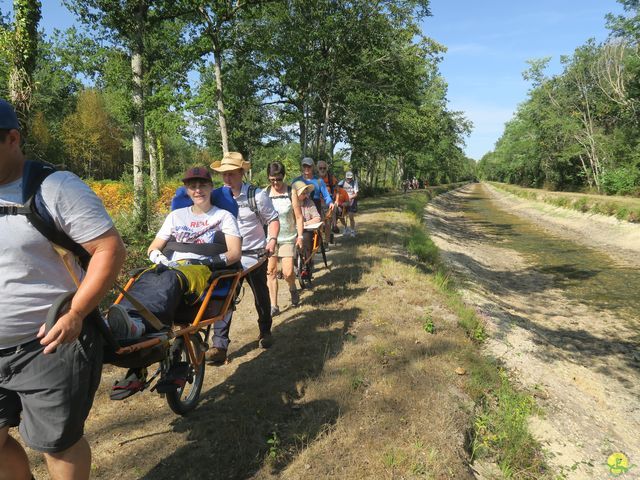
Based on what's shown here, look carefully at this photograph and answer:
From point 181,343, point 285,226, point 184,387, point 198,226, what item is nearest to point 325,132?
point 285,226

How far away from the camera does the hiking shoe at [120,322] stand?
8.30 ft

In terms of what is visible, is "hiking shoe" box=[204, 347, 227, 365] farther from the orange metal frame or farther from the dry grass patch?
the dry grass patch

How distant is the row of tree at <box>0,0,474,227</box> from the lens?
31.9ft

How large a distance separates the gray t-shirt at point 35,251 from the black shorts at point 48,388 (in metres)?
0.09

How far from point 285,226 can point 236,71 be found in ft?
39.0

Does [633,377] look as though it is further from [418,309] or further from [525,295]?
[525,295]

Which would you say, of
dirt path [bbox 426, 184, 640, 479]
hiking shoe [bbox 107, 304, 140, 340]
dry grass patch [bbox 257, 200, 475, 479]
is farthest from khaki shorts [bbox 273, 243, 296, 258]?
hiking shoe [bbox 107, 304, 140, 340]

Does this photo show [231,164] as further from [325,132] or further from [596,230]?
[596,230]

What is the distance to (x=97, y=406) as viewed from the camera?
13.3 feet

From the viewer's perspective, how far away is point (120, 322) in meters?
2.57

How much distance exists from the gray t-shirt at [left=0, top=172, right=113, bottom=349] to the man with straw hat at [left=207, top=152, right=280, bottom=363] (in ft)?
10.2

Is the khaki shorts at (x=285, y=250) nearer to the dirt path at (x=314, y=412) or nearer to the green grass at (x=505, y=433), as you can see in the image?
the dirt path at (x=314, y=412)

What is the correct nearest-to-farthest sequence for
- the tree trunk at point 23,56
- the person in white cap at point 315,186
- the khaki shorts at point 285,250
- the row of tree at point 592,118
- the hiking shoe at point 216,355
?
the hiking shoe at point 216,355 → the khaki shorts at point 285,250 → the tree trunk at point 23,56 → the person in white cap at point 315,186 → the row of tree at point 592,118

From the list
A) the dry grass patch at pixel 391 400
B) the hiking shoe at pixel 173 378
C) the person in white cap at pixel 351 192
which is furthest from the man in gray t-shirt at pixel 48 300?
the person in white cap at pixel 351 192
